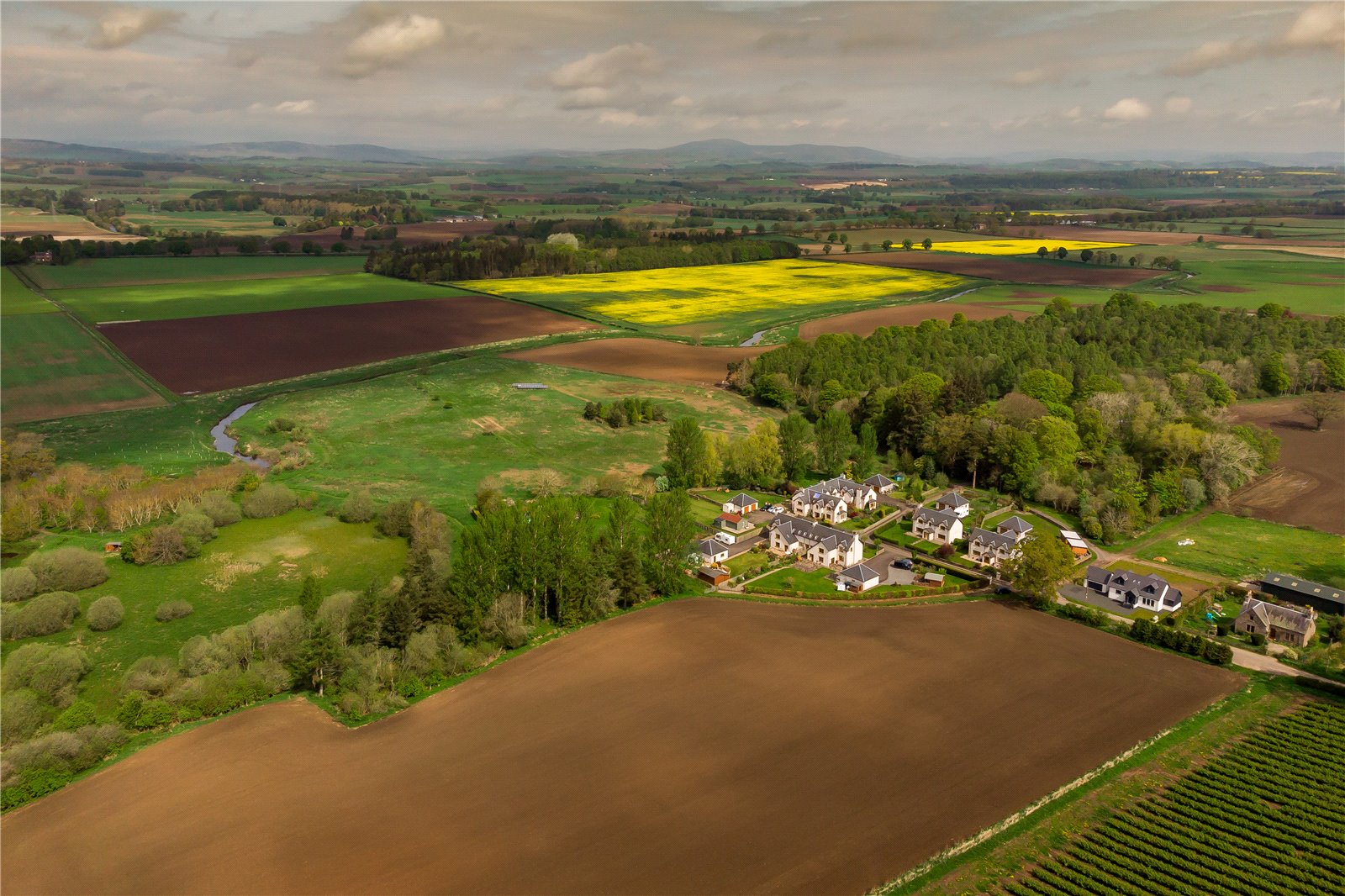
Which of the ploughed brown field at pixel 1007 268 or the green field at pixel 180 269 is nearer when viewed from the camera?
the green field at pixel 180 269

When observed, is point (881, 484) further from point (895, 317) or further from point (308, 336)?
point (308, 336)

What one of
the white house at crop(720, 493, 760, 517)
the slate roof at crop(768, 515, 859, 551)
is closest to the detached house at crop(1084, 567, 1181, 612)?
the slate roof at crop(768, 515, 859, 551)

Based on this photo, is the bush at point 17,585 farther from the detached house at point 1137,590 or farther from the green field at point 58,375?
the detached house at point 1137,590

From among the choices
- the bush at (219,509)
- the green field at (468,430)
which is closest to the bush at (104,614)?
the bush at (219,509)

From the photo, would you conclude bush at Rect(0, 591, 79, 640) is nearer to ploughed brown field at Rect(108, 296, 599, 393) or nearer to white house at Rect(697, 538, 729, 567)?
white house at Rect(697, 538, 729, 567)

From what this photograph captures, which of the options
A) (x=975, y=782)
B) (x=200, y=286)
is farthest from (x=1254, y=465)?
(x=200, y=286)
